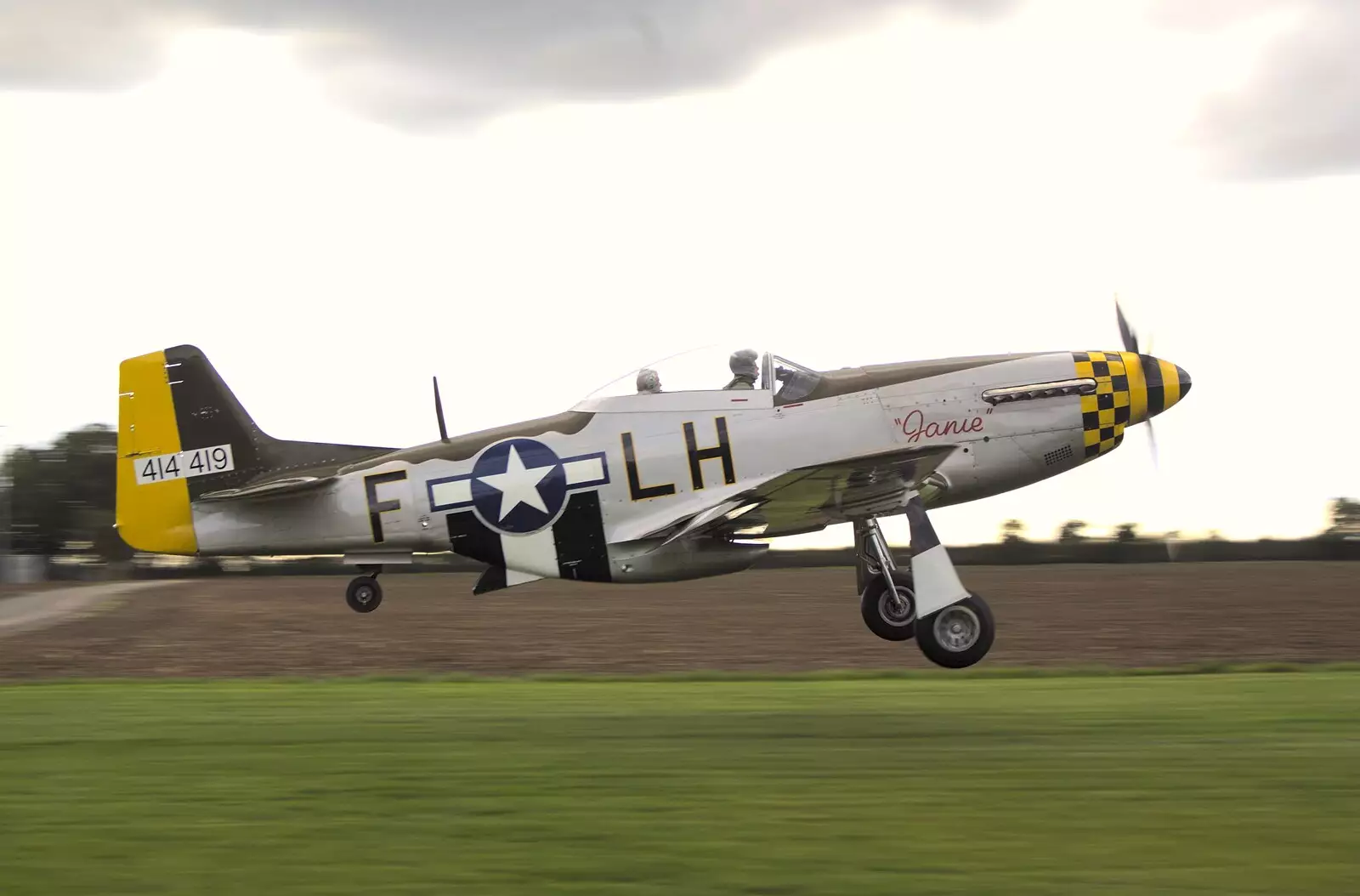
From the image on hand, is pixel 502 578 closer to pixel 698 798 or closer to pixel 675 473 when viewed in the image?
pixel 675 473

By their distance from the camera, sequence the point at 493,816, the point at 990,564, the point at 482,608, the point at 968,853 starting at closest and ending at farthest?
the point at 968,853
the point at 493,816
the point at 482,608
the point at 990,564

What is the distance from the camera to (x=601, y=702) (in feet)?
38.9

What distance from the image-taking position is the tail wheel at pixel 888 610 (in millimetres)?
12344

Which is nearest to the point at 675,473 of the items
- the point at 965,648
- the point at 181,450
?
the point at 965,648

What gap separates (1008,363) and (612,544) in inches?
150

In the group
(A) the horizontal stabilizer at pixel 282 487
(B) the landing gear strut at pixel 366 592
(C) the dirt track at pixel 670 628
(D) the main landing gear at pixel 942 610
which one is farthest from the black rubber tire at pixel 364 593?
(C) the dirt track at pixel 670 628

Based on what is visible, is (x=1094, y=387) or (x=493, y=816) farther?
(x=1094, y=387)

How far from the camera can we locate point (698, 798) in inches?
273

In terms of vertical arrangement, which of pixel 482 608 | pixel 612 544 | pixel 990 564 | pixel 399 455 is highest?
pixel 399 455

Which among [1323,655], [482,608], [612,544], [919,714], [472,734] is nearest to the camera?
[472,734]

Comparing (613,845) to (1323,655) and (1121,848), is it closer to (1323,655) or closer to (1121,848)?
(1121,848)

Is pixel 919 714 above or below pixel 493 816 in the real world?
below

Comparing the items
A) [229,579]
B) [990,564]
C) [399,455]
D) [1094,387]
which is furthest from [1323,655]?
[229,579]

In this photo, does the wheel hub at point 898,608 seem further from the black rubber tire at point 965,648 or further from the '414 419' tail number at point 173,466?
the '414 419' tail number at point 173,466
